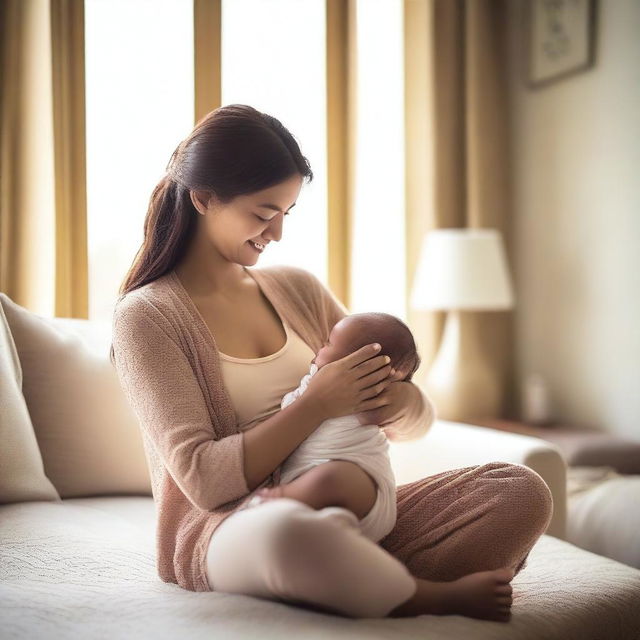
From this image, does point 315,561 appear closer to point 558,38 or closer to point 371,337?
point 371,337

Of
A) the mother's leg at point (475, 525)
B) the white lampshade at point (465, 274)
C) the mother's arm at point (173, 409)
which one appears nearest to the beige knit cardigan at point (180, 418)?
the mother's arm at point (173, 409)

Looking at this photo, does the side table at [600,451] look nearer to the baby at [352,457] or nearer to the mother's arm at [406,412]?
the mother's arm at [406,412]

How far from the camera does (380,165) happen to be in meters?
3.31

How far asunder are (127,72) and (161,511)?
196 centimetres

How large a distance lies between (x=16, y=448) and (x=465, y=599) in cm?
108

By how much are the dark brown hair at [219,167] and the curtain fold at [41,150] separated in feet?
4.00

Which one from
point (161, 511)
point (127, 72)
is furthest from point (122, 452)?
point (127, 72)

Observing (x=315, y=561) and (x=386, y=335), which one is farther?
(x=386, y=335)

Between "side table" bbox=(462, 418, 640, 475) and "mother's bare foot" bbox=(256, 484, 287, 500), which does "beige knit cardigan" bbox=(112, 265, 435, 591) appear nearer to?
"mother's bare foot" bbox=(256, 484, 287, 500)

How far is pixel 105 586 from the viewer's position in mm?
1305

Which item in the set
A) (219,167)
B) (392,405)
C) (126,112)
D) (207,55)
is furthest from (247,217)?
(207,55)

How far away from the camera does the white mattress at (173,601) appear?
3.54 ft

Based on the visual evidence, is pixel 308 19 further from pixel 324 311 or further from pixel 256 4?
pixel 324 311

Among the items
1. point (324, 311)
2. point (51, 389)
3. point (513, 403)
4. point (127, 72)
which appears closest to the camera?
point (324, 311)
